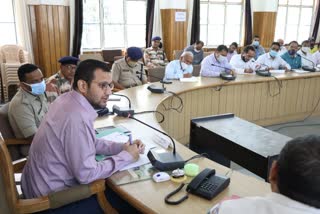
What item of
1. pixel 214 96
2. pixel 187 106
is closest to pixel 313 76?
Result: pixel 214 96

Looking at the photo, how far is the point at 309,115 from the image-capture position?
5.19 meters

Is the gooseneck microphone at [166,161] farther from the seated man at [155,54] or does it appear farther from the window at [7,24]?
the window at [7,24]

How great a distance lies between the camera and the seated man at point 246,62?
5010 millimetres

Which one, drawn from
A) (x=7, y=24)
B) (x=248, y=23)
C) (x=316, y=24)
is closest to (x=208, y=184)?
(x=7, y=24)

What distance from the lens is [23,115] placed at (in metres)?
2.27

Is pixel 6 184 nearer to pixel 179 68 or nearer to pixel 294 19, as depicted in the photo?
pixel 179 68

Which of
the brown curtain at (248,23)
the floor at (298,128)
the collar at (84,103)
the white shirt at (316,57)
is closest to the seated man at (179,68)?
the floor at (298,128)

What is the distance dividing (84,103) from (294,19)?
33.0 ft

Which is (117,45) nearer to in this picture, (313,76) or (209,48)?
(209,48)

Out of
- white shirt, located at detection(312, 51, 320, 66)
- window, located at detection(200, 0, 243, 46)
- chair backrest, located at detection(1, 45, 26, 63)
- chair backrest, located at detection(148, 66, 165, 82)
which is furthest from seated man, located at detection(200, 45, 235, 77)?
window, located at detection(200, 0, 243, 46)

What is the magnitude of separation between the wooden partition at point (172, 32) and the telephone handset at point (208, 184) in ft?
21.7

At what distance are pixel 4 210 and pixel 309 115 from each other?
4.93 metres

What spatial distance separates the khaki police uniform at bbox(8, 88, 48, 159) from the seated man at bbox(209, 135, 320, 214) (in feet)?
6.10

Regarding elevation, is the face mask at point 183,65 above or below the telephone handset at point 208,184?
above
